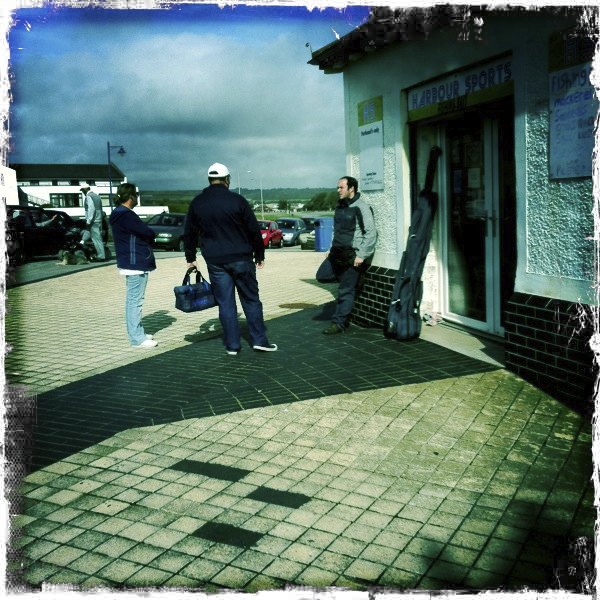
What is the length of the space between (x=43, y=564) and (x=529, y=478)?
258cm

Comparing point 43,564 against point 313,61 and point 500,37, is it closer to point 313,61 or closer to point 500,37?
point 500,37

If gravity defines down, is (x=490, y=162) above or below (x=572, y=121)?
below

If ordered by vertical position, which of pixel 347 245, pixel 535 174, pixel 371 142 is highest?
pixel 371 142

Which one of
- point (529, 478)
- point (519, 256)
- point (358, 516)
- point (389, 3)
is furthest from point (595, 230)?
point (358, 516)

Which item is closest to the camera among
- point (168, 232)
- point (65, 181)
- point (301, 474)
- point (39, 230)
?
point (301, 474)

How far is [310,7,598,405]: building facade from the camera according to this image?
4.79 meters

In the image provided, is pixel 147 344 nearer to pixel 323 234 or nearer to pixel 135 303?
pixel 135 303

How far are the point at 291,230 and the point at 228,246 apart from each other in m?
30.4

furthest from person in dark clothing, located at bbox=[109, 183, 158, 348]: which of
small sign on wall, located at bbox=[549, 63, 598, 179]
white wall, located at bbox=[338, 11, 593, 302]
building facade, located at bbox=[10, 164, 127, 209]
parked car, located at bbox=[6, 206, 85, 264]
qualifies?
building facade, located at bbox=[10, 164, 127, 209]

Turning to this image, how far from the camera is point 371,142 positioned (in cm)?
821

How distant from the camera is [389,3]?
11.9 ft

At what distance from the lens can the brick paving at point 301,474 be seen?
300 cm

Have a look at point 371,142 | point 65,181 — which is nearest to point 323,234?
point 371,142

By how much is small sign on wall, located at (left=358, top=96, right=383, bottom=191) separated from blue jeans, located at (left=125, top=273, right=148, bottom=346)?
2.97 meters
